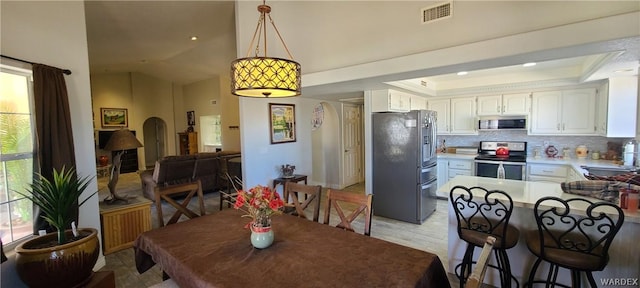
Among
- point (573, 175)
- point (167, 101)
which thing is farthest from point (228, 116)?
point (573, 175)

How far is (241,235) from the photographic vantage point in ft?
6.15

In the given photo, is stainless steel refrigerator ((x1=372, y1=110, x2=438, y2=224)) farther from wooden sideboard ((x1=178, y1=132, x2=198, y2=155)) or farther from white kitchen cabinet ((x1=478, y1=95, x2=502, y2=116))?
wooden sideboard ((x1=178, y1=132, x2=198, y2=155))

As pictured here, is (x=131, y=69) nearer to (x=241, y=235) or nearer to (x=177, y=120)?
(x=177, y=120)

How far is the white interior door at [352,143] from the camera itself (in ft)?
21.0

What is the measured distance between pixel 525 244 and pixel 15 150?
4378 mm

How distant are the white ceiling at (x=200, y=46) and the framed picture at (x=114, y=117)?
97.7 inches

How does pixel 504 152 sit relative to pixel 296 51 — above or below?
below

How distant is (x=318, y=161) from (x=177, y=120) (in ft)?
21.1

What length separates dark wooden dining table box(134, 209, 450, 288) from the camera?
1333 mm

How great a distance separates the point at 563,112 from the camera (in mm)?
4277

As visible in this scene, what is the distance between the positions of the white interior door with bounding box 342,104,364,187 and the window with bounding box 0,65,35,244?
5.02m

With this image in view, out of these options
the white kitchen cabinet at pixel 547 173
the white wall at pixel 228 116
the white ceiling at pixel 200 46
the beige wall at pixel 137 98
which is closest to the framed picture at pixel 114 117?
the beige wall at pixel 137 98

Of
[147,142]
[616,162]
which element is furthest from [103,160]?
[616,162]

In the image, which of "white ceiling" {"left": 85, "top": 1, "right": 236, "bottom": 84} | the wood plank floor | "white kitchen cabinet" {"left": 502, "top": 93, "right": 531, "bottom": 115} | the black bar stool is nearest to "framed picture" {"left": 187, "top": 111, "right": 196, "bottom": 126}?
"white ceiling" {"left": 85, "top": 1, "right": 236, "bottom": 84}
